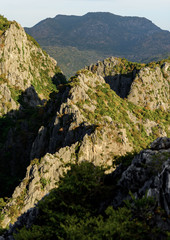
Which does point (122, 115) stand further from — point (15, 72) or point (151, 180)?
point (15, 72)

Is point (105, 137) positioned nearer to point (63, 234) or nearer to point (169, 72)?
point (63, 234)

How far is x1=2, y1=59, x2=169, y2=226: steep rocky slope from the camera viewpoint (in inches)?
2101

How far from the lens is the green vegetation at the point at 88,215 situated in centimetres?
2055

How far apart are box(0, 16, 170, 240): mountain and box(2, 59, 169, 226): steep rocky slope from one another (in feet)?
0.76

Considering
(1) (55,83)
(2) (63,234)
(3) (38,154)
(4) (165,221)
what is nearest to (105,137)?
(3) (38,154)

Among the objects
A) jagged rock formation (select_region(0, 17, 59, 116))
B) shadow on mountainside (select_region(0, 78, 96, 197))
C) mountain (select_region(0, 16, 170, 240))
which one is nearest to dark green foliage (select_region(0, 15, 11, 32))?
mountain (select_region(0, 16, 170, 240))

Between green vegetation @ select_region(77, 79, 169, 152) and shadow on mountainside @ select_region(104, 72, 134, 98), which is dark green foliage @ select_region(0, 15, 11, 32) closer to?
shadow on mountainside @ select_region(104, 72, 134, 98)

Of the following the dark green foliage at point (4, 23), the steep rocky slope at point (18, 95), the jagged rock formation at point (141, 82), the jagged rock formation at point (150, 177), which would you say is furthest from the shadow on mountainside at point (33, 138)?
the dark green foliage at point (4, 23)

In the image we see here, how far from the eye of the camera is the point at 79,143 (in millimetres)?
59750

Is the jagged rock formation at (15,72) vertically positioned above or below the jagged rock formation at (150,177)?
above

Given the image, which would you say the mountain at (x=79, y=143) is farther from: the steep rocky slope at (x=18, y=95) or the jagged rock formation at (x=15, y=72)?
the jagged rock formation at (x=15, y=72)

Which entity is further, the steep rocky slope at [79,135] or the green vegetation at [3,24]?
the green vegetation at [3,24]

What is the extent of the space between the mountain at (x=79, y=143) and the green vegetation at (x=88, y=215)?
0.41 ft

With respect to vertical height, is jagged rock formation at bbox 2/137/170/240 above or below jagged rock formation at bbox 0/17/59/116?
below
